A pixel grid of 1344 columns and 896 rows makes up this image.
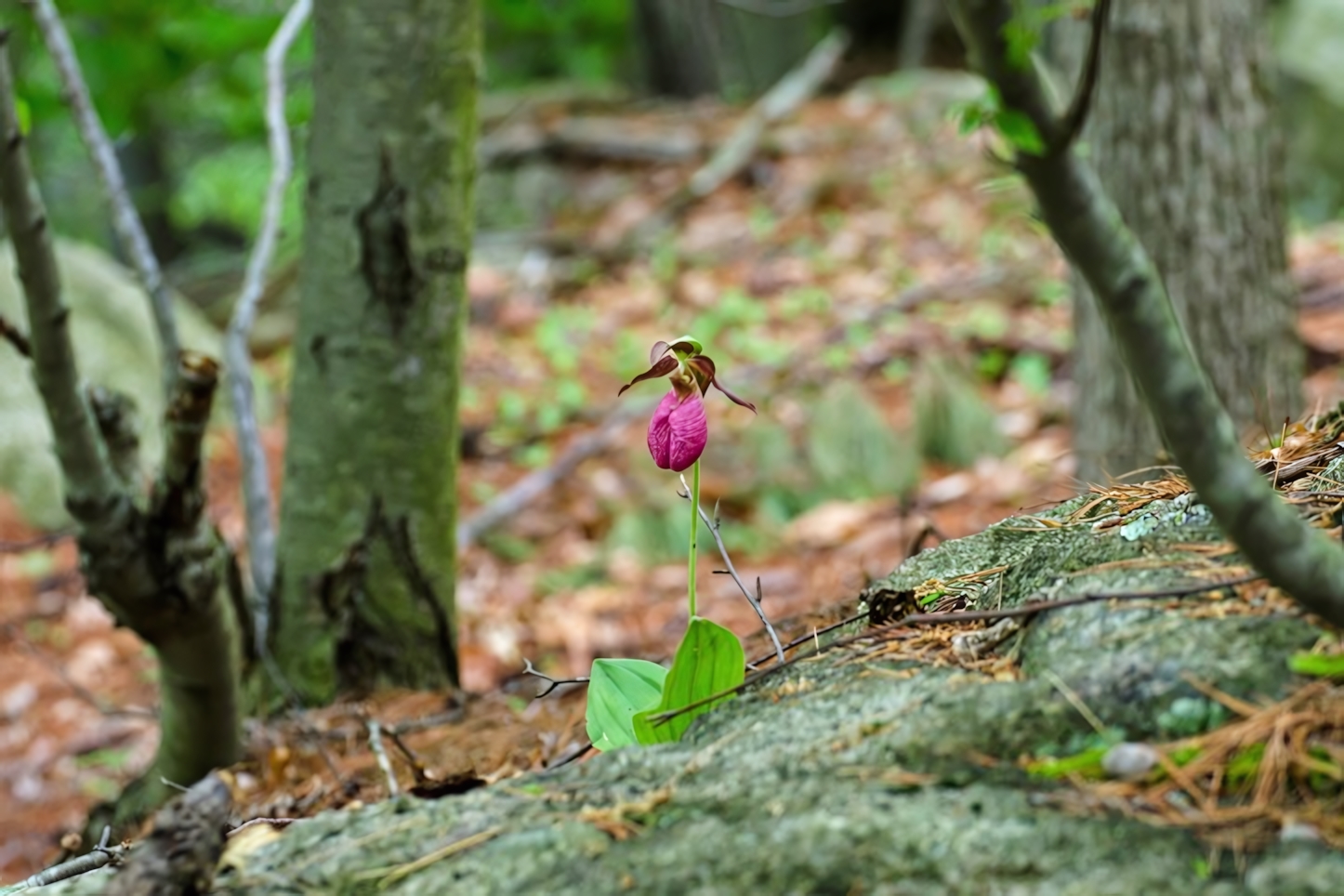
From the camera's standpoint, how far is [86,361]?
22.5 ft

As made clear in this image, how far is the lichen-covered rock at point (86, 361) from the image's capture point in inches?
243

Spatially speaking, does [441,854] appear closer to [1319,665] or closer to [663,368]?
[663,368]

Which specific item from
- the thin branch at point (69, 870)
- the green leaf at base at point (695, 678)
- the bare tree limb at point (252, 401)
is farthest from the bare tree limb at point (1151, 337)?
the bare tree limb at point (252, 401)

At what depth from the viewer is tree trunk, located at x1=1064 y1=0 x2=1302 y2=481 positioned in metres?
3.71

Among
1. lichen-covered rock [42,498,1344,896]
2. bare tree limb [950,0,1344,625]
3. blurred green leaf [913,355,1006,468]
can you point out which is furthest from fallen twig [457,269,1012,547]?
bare tree limb [950,0,1344,625]

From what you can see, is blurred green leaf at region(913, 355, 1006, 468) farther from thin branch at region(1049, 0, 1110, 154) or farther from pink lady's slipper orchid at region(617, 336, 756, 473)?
thin branch at region(1049, 0, 1110, 154)

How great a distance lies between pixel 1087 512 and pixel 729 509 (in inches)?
135

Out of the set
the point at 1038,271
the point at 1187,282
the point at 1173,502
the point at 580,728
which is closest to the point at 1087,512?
the point at 1173,502

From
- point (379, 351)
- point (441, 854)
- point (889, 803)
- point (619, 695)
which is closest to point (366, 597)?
point (379, 351)

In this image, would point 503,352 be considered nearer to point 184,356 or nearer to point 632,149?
point 632,149

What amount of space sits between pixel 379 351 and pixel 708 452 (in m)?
2.59

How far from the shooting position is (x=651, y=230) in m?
7.80

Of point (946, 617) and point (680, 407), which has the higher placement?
point (680, 407)

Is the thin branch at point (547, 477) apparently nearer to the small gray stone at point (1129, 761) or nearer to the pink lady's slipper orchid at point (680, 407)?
the pink lady's slipper orchid at point (680, 407)
